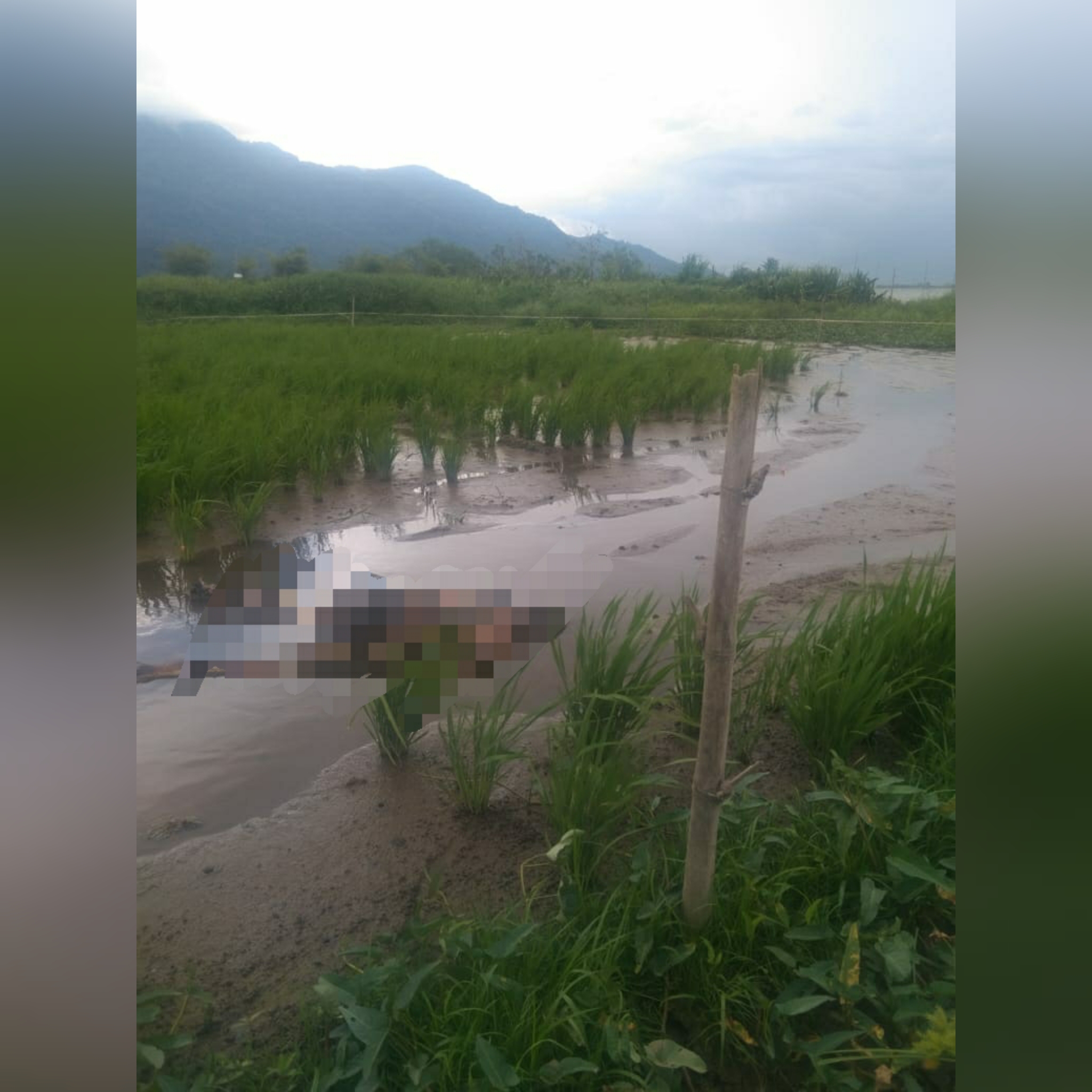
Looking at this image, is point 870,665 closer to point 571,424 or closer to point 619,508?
point 619,508

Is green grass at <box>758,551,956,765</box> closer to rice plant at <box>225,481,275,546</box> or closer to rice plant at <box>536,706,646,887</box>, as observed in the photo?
rice plant at <box>536,706,646,887</box>

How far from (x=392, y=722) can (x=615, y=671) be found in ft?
1.23

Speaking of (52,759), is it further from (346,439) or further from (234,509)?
(346,439)

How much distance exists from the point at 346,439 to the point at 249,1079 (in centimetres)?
85

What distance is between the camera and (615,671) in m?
1.43

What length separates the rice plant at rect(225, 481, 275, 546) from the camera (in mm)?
1234

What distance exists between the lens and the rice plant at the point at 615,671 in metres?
1.40

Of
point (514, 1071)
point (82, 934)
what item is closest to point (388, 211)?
point (82, 934)

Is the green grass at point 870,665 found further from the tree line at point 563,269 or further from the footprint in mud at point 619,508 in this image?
the tree line at point 563,269

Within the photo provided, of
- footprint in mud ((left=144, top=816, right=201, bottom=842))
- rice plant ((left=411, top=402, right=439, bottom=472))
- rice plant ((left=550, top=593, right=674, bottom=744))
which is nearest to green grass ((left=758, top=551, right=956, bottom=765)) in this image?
rice plant ((left=550, top=593, right=674, bottom=744))

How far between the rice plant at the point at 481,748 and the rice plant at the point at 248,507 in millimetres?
398

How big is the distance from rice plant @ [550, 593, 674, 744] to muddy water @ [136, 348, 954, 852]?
37 millimetres

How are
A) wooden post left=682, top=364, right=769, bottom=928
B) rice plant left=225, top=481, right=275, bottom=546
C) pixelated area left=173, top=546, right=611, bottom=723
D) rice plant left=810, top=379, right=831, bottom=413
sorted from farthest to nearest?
1. rice plant left=810, top=379, right=831, bottom=413
2. rice plant left=225, top=481, right=275, bottom=546
3. wooden post left=682, top=364, right=769, bottom=928
4. pixelated area left=173, top=546, right=611, bottom=723

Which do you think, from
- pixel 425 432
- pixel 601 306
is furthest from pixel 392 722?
pixel 601 306
